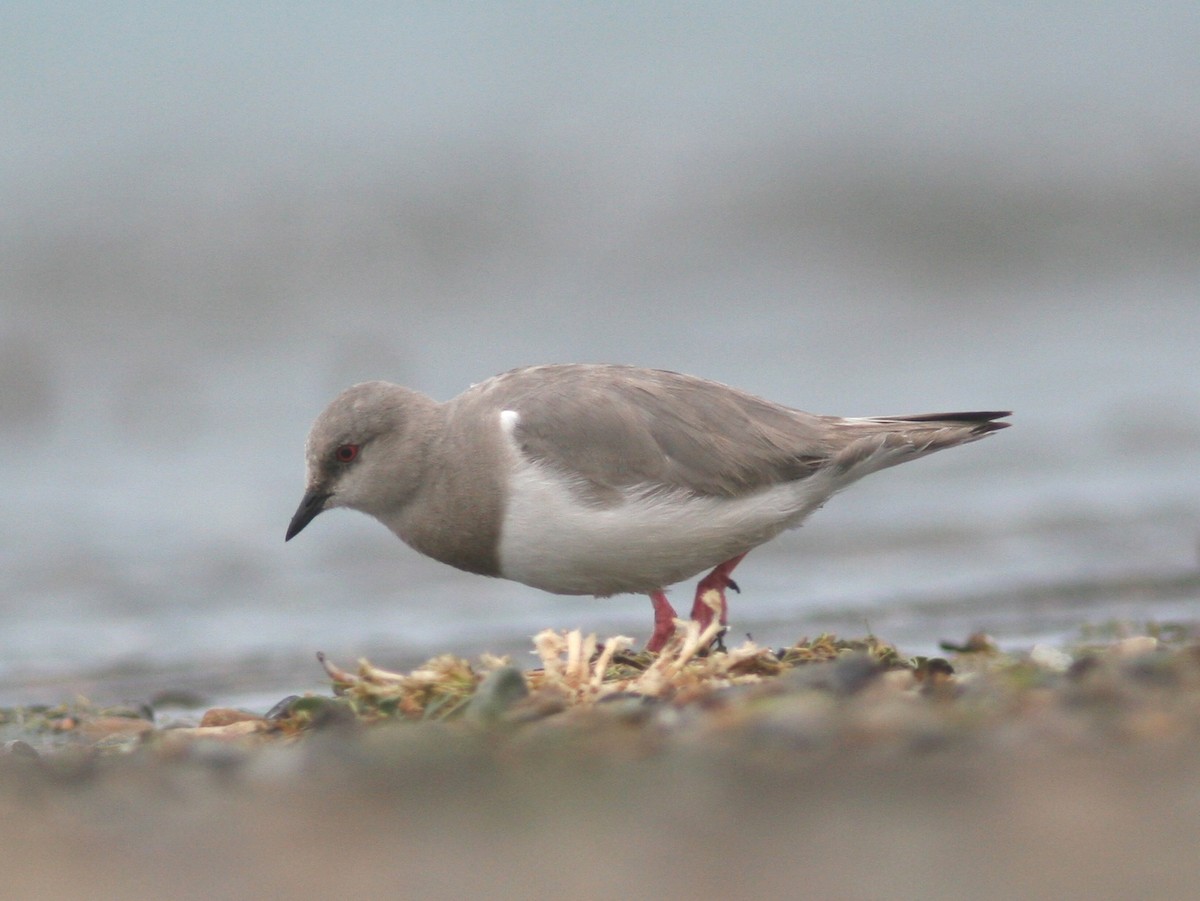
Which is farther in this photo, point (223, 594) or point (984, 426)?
point (223, 594)

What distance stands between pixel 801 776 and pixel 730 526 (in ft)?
10.1

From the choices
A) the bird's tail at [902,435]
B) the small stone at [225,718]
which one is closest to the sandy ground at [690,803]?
the small stone at [225,718]

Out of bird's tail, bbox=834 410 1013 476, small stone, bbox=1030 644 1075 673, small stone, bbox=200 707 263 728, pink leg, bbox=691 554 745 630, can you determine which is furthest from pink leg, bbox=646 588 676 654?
small stone, bbox=200 707 263 728

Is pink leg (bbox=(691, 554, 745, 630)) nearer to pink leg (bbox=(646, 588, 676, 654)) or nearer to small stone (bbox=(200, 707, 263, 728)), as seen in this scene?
pink leg (bbox=(646, 588, 676, 654))

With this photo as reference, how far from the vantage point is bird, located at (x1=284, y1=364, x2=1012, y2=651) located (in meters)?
6.82

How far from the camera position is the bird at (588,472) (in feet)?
22.4

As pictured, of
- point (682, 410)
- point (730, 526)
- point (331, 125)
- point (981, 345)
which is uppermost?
point (331, 125)

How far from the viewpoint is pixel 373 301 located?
18.6m

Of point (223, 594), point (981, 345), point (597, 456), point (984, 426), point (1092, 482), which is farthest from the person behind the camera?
point (981, 345)

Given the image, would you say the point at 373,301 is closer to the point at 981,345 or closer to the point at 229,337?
the point at 229,337

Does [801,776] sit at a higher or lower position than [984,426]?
lower

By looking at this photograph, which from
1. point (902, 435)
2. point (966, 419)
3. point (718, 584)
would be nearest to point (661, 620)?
point (718, 584)

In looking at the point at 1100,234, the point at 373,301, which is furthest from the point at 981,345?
the point at 373,301

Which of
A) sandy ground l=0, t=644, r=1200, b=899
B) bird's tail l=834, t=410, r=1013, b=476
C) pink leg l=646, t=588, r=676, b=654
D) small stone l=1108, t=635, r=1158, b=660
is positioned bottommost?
sandy ground l=0, t=644, r=1200, b=899
